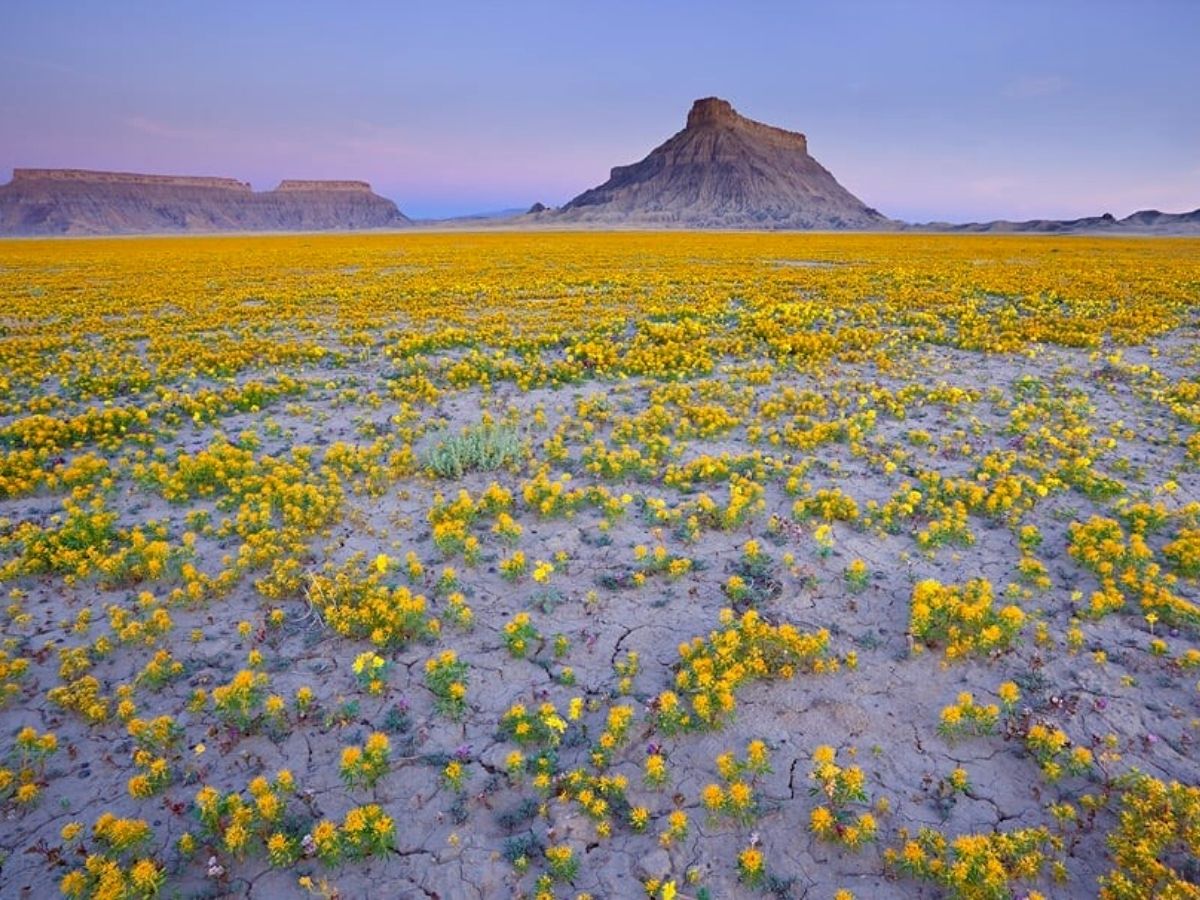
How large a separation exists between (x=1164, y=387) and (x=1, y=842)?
17213 mm

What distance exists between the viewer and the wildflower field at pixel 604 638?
4211mm

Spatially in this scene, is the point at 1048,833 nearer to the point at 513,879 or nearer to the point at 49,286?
the point at 513,879

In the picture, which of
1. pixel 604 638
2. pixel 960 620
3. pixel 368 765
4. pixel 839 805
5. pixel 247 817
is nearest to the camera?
pixel 247 817

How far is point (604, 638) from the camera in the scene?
6184 millimetres

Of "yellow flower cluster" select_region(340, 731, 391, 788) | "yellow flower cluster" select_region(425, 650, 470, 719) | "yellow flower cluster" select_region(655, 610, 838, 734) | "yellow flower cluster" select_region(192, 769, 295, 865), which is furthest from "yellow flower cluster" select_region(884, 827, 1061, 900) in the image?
"yellow flower cluster" select_region(192, 769, 295, 865)

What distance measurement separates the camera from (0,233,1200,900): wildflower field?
13.8 ft

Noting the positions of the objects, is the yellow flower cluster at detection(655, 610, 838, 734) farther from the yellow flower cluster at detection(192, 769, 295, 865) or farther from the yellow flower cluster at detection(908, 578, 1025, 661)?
the yellow flower cluster at detection(192, 769, 295, 865)

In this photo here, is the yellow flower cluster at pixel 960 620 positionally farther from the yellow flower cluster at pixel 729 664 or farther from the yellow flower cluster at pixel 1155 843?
the yellow flower cluster at pixel 1155 843

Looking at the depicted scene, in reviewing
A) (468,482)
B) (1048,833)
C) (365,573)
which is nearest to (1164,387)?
(1048,833)

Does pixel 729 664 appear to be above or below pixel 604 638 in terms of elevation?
above

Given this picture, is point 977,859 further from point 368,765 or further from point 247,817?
point 247,817

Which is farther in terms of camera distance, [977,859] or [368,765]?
[368,765]

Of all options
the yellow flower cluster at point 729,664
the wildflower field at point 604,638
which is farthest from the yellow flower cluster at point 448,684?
the yellow flower cluster at point 729,664

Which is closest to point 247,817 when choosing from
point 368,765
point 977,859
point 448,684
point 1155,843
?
point 368,765
